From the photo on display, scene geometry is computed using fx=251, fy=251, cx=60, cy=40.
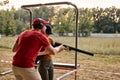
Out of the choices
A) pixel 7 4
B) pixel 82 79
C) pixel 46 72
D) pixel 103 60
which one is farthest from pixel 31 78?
pixel 7 4

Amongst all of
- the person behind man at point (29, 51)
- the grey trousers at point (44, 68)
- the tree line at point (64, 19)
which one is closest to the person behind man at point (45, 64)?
the grey trousers at point (44, 68)

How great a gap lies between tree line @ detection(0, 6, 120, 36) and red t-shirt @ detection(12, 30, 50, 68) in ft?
Result: 16.9

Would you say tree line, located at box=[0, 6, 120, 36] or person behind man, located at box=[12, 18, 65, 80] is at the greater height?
person behind man, located at box=[12, 18, 65, 80]

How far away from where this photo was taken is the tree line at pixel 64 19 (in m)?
9.73

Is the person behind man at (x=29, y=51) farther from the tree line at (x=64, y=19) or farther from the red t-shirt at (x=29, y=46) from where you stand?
the tree line at (x=64, y=19)

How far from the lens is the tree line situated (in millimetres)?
9727

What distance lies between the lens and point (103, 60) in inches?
410

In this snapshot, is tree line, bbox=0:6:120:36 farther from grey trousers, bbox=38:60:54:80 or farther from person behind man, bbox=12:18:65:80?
person behind man, bbox=12:18:65:80

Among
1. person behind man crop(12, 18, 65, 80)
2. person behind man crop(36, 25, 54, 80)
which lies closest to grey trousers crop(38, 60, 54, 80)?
person behind man crop(36, 25, 54, 80)

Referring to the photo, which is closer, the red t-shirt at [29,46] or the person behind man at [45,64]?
the red t-shirt at [29,46]

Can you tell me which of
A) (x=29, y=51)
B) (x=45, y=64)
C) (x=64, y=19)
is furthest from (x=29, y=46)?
(x=64, y=19)

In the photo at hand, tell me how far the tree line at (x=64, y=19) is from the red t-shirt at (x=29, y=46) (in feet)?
16.9

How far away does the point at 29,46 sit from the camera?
2.70 metres

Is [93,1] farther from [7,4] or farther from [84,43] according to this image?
[7,4]
